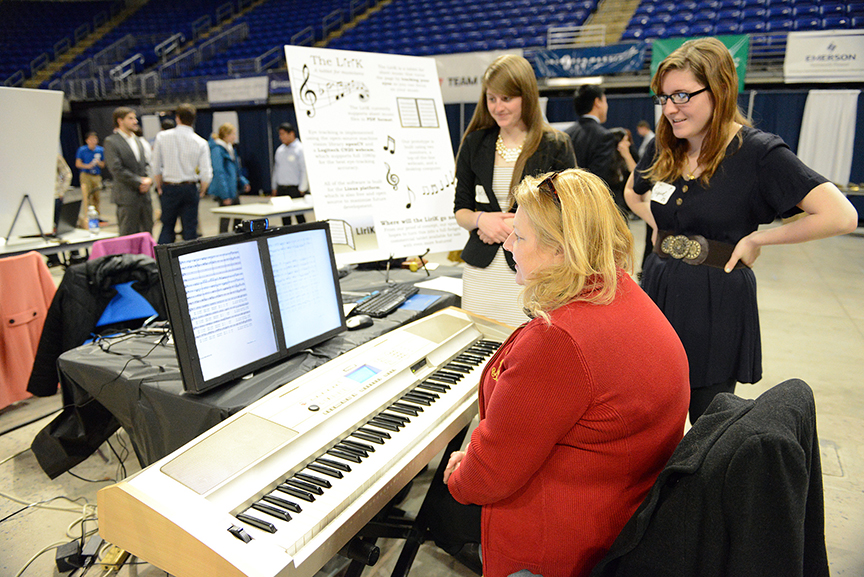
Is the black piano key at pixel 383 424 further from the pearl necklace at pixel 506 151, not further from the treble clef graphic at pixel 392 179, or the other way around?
the treble clef graphic at pixel 392 179

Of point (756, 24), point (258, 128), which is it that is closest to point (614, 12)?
point (756, 24)

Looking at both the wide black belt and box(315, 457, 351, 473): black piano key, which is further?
the wide black belt

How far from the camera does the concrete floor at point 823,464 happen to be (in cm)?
195

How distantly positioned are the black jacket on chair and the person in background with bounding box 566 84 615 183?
10.2 ft

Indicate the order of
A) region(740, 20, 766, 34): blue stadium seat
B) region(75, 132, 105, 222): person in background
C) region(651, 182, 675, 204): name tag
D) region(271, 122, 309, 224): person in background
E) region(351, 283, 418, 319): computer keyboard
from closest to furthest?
1. region(651, 182, 675, 204): name tag
2. region(351, 283, 418, 319): computer keyboard
3. region(271, 122, 309, 224): person in background
4. region(75, 132, 105, 222): person in background
5. region(740, 20, 766, 34): blue stadium seat

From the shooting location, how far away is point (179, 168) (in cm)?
560

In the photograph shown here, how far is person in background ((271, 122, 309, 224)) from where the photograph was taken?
7.19 m

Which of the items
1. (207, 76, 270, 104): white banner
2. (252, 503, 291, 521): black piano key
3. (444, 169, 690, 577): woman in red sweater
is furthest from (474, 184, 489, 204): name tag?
(207, 76, 270, 104): white banner

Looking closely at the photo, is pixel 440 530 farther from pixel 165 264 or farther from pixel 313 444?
pixel 165 264

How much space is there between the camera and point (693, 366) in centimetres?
168

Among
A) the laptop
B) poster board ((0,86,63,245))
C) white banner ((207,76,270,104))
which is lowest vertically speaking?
the laptop

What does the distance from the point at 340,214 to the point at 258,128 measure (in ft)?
39.7

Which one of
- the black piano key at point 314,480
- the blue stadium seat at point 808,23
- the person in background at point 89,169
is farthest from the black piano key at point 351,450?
the blue stadium seat at point 808,23

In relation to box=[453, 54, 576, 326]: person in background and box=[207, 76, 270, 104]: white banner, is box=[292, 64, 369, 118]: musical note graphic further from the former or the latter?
box=[207, 76, 270, 104]: white banner
